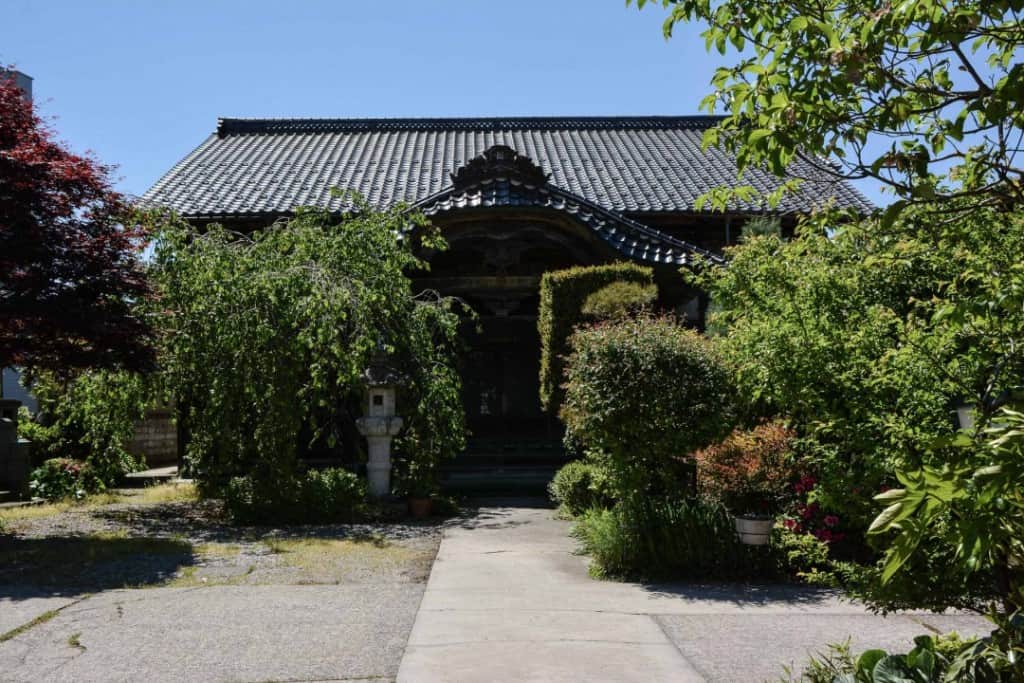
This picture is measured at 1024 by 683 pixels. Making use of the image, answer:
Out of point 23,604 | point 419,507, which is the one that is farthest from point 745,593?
point 23,604

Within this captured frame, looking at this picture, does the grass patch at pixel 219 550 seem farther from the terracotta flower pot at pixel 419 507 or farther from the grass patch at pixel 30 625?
the terracotta flower pot at pixel 419 507

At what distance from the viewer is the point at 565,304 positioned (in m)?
11.9

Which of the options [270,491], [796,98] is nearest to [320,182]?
[270,491]

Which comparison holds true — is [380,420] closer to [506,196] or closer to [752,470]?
[506,196]

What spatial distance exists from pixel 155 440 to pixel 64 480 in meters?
6.33

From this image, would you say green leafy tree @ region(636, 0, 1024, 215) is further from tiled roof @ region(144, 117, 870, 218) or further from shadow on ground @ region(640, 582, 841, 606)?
tiled roof @ region(144, 117, 870, 218)

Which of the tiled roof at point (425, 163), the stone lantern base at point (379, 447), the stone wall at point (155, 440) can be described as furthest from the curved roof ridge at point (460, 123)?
the stone lantern base at point (379, 447)

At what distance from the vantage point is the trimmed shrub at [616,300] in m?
10.8

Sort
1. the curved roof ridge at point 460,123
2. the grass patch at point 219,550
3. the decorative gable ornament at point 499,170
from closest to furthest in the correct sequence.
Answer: the grass patch at point 219,550 < the decorative gable ornament at point 499,170 < the curved roof ridge at point 460,123

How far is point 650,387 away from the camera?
26.4 ft

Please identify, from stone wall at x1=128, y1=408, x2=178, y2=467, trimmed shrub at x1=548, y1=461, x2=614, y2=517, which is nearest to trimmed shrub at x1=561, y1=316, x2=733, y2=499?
trimmed shrub at x1=548, y1=461, x2=614, y2=517

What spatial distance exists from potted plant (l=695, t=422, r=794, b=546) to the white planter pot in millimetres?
206

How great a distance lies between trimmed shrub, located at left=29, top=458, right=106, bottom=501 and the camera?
12.9m

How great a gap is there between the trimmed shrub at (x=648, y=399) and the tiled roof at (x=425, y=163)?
7.13 meters
